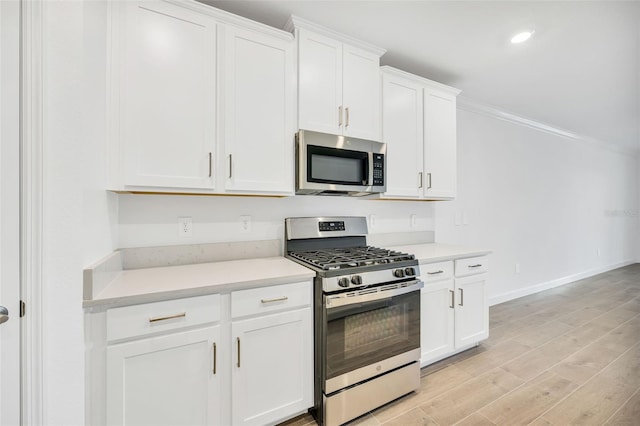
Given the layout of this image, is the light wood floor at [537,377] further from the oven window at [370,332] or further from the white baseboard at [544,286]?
the oven window at [370,332]

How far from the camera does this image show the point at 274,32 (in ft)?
6.16

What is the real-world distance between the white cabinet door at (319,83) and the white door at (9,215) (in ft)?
4.48

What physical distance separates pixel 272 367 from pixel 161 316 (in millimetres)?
652

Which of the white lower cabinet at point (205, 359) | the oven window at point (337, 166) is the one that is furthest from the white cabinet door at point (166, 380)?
the oven window at point (337, 166)

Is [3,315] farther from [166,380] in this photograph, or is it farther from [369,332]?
[369,332]

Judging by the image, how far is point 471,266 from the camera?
244 centimetres

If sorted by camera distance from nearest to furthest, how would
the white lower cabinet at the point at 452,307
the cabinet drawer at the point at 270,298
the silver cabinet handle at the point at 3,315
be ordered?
1. the silver cabinet handle at the point at 3,315
2. the cabinet drawer at the point at 270,298
3. the white lower cabinet at the point at 452,307

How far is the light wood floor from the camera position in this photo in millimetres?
1782

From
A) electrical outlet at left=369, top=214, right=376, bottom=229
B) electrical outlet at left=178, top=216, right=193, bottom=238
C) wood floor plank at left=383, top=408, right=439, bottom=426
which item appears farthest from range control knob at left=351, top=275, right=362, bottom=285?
electrical outlet at left=178, top=216, right=193, bottom=238

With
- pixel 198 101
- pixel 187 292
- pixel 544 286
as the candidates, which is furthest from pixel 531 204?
pixel 187 292

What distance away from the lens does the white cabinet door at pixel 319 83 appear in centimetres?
199

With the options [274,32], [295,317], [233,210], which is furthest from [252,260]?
[274,32]

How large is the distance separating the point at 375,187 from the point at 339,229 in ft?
1.52

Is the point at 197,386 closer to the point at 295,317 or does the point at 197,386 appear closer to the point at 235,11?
the point at 295,317
